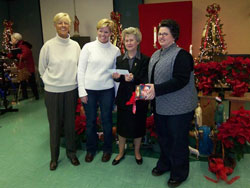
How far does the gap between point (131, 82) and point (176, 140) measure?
2.33ft

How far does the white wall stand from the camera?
669cm

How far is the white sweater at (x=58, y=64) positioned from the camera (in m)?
2.45

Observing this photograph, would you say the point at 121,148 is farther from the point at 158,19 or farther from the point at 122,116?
the point at 158,19

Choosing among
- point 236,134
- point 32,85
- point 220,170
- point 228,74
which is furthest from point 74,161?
point 32,85

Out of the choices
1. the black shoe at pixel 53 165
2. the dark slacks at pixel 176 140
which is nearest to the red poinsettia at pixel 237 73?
A: the dark slacks at pixel 176 140

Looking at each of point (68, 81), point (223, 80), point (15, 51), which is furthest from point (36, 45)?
point (223, 80)

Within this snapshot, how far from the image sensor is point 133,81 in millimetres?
2391

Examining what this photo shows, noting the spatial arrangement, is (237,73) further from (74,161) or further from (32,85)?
(32,85)

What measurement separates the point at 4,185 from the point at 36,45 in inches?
234

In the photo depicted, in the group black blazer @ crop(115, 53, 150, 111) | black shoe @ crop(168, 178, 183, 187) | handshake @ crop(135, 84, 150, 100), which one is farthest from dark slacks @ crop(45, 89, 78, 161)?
black shoe @ crop(168, 178, 183, 187)

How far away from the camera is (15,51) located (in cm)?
564

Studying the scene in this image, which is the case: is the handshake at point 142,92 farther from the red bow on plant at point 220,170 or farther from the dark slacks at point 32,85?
the dark slacks at point 32,85

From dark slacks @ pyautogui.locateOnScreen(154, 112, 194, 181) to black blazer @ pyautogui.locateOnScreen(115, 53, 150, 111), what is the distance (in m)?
0.36

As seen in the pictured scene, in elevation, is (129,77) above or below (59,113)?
above
